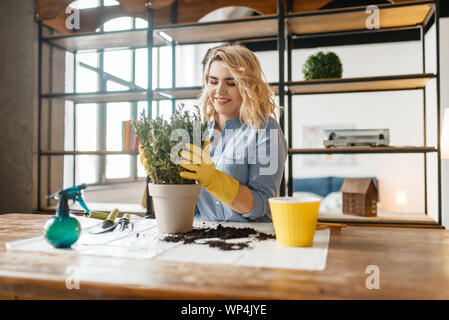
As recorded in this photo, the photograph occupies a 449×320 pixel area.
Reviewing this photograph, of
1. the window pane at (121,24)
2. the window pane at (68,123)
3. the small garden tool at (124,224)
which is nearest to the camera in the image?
the small garden tool at (124,224)

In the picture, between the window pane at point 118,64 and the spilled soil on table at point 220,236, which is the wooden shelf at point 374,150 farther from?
the window pane at point 118,64

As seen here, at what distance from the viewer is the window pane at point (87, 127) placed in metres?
3.47

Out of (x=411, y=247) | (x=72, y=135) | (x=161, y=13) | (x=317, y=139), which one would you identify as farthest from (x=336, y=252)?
(x=317, y=139)

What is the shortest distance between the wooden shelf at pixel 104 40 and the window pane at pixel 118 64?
2.80 ft

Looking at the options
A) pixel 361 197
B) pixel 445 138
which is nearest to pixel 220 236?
pixel 445 138

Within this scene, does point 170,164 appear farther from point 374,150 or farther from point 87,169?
point 87,169

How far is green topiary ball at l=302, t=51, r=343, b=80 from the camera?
232 centimetres

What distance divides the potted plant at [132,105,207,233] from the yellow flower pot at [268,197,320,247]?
0.79ft

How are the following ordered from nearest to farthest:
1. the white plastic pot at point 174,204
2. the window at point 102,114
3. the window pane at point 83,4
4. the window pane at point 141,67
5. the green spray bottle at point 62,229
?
1. the green spray bottle at point 62,229
2. the white plastic pot at point 174,204
3. the window pane at point 83,4
4. the window at point 102,114
5. the window pane at point 141,67

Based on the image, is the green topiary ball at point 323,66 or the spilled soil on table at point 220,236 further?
the green topiary ball at point 323,66

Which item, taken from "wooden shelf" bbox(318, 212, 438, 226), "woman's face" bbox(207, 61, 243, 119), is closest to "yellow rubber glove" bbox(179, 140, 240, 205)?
"woman's face" bbox(207, 61, 243, 119)

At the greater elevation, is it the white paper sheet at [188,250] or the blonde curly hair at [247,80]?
the blonde curly hair at [247,80]

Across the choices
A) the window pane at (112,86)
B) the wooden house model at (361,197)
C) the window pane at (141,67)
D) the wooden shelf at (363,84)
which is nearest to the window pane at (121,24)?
the window pane at (141,67)
